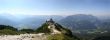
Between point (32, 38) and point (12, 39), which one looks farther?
point (32, 38)

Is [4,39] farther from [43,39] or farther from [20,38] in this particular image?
[43,39]

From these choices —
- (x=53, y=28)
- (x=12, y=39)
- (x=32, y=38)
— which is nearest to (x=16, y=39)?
(x=12, y=39)

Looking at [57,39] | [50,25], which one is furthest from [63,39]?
[50,25]

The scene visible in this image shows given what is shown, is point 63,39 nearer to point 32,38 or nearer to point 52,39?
point 52,39

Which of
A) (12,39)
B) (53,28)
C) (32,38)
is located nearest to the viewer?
(12,39)

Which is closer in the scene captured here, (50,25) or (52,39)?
(52,39)

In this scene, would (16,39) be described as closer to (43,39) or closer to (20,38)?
(20,38)

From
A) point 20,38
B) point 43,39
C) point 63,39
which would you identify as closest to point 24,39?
point 20,38

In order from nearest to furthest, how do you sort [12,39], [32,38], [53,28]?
[12,39], [32,38], [53,28]
